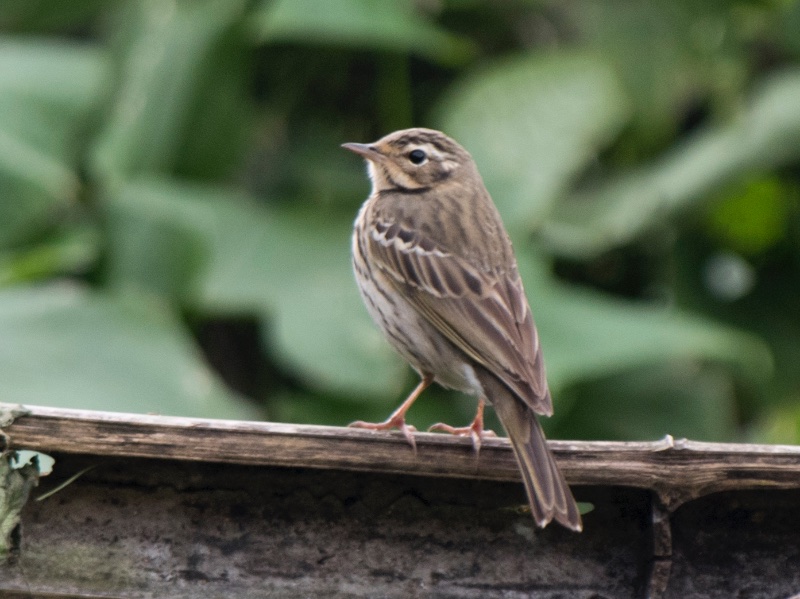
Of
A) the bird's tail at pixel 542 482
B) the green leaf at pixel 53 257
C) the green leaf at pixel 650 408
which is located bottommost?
the green leaf at pixel 650 408

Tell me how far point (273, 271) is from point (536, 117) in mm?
1554

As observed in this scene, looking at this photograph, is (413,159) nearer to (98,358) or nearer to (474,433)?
(474,433)

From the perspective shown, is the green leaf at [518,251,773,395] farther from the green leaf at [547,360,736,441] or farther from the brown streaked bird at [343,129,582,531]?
the brown streaked bird at [343,129,582,531]

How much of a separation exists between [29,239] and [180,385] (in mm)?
1541

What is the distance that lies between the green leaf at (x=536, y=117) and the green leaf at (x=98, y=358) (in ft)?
5.35

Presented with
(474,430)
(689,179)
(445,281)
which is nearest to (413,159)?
(445,281)

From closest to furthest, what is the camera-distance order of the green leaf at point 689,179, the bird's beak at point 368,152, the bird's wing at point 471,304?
the bird's wing at point 471,304 → the bird's beak at point 368,152 → the green leaf at point 689,179

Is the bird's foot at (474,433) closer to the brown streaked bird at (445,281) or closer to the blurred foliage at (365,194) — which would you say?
the brown streaked bird at (445,281)

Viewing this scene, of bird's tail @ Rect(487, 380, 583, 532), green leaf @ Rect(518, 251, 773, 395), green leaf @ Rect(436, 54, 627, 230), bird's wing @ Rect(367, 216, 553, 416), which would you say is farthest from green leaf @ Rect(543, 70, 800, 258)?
bird's tail @ Rect(487, 380, 583, 532)

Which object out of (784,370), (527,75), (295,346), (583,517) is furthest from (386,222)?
(784,370)

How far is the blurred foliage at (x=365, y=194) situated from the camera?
5.18 metres

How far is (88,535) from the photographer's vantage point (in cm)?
228

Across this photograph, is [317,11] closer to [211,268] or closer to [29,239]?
[211,268]

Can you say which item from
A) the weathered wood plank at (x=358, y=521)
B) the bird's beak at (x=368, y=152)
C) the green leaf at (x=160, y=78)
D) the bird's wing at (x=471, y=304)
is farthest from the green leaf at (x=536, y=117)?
the weathered wood plank at (x=358, y=521)
